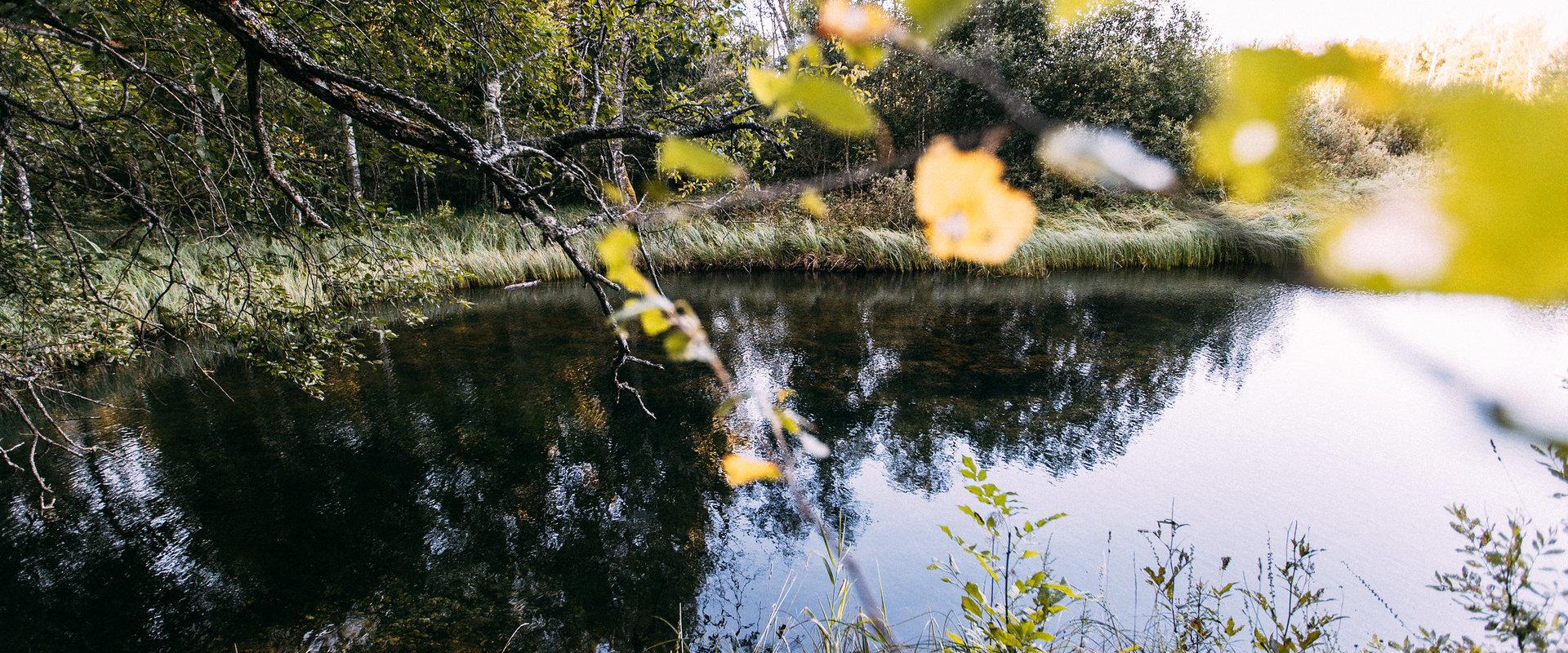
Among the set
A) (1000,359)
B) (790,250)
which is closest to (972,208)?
(1000,359)

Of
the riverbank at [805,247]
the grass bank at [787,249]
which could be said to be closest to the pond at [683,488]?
the riverbank at [805,247]

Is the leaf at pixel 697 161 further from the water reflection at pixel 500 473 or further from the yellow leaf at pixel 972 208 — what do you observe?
the water reflection at pixel 500 473

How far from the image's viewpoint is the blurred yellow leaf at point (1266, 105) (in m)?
0.27

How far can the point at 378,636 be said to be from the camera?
1987mm

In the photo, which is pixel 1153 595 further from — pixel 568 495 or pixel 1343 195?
pixel 568 495

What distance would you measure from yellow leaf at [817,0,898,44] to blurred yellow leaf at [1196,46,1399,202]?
0.27 meters

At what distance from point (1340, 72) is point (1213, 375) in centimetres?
470

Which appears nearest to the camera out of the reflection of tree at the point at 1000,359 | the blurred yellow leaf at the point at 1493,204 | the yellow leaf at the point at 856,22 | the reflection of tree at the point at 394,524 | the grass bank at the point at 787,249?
the blurred yellow leaf at the point at 1493,204

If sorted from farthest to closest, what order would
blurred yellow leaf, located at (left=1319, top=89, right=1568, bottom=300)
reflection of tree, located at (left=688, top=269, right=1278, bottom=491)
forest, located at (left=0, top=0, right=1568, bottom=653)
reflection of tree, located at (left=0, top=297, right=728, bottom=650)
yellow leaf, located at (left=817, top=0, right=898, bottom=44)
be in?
reflection of tree, located at (left=688, top=269, right=1278, bottom=491)
reflection of tree, located at (left=0, top=297, right=728, bottom=650)
yellow leaf, located at (left=817, top=0, right=898, bottom=44)
forest, located at (left=0, top=0, right=1568, bottom=653)
blurred yellow leaf, located at (left=1319, top=89, right=1568, bottom=300)

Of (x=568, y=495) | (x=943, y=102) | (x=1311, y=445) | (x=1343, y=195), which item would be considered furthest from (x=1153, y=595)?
(x=568, y=495)

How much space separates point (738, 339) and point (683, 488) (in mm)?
2607

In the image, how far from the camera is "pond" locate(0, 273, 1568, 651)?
82.4 inches

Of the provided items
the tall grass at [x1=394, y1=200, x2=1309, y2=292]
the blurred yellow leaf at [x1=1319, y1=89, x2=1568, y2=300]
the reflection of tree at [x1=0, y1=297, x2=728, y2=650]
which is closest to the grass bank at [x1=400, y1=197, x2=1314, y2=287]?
the tall grass at [x1=394, y1=200, x2=1309, y2=292]

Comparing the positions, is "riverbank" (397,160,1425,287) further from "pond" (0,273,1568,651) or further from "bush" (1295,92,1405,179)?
"bush" (1295,92,1405,179)
